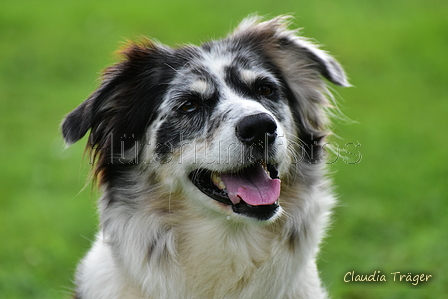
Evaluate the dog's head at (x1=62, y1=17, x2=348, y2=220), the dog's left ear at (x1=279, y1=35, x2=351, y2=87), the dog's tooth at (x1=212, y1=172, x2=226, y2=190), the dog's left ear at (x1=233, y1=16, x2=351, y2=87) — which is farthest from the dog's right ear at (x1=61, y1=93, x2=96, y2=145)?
the dog's left ear at (x1=279, y1=35, x2=351, y2=87)

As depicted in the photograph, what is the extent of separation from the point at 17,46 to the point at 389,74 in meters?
8.23

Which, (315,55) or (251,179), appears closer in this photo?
(251,179)

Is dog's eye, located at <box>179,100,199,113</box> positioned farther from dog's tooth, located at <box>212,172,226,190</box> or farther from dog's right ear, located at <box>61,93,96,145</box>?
dog's right ear, located at <box>61,93,96,145</box>

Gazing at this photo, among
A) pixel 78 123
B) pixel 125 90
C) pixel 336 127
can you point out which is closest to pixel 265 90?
pixel 125 90

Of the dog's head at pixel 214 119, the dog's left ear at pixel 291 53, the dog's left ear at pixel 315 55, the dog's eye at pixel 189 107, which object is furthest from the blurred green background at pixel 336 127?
the dog's left ear at pixel 315 55

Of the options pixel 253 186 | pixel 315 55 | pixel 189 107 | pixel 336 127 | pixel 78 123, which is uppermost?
pixel 78 123

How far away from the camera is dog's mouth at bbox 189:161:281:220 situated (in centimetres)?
354

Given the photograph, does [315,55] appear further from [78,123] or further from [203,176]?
[78,123]

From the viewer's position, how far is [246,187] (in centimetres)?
362

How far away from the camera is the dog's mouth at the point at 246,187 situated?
3545mm

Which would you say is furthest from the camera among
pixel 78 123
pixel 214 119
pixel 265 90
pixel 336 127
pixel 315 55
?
pixel 336 127

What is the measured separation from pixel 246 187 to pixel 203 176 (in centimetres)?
32

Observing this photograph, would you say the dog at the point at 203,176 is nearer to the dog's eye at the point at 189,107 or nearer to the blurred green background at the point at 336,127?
the dog's eye at the point at 189,107

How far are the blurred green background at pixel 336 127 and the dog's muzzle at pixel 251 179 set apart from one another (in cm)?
114
